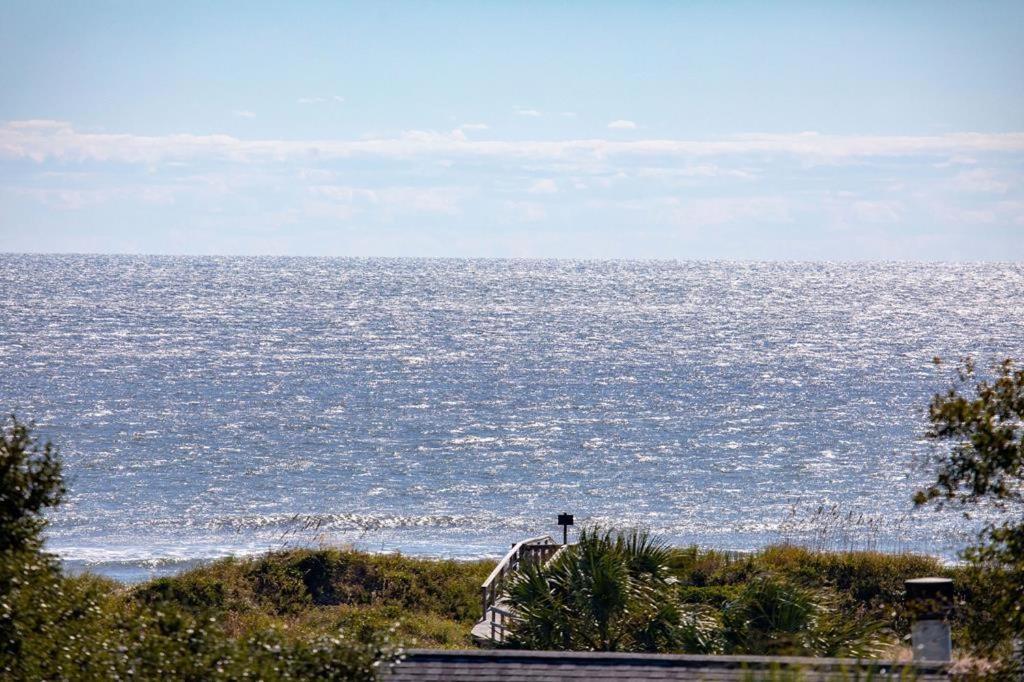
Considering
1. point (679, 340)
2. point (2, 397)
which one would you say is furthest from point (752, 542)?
point (679, 340)

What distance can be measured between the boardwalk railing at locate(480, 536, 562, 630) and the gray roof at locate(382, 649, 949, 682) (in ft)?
25.1

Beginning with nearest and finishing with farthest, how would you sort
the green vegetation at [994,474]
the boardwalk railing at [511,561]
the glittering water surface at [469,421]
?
1. the green vegetation at [994,474]
2. the boardwalk railing at [511,561]
3. the glittering water surface at [469,421]

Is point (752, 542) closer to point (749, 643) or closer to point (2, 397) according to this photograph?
point (749, 643)

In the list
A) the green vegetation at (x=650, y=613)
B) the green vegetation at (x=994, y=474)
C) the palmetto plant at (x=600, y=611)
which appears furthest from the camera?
the palmetto plant at (x=600, y=611)

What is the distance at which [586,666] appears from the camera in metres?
13.5

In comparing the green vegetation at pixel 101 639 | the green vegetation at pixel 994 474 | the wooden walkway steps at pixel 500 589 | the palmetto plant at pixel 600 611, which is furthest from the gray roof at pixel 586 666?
the wooden walkway steps at pixel 500 589

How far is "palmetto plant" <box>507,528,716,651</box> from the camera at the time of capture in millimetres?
15938

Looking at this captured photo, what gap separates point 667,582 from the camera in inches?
672

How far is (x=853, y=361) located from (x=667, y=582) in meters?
77.8

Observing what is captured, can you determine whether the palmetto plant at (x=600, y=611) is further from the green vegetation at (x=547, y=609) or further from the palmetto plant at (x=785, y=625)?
the palmetto plant at (x=785, y=625)

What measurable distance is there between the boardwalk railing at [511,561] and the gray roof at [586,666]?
25.1 feet

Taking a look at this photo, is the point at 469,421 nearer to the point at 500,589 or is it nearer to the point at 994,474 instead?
the point at 500,589

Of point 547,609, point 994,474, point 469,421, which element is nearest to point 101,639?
point 547,609

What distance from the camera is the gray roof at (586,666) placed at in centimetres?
1314
